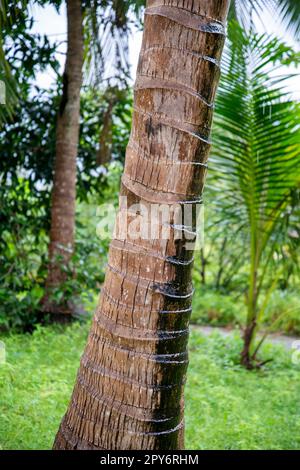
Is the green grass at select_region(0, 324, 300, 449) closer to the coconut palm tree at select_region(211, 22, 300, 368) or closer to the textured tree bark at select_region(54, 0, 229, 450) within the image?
the textured tree bark at select_region(54, 0, 229, 450)

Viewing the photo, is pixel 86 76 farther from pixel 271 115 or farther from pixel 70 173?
pixel 271 115

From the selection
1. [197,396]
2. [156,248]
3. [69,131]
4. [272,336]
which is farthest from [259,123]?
[272,336]

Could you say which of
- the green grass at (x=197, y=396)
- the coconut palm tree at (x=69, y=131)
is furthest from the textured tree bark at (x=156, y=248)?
the coconut palm tree at (x=69, y=131)

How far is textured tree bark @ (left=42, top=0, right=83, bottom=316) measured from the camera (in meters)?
5.14

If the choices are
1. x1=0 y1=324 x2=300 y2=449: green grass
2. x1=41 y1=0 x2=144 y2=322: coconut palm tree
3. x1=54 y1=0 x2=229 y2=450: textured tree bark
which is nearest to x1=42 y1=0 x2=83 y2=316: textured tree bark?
x1=41 y1=0 x2=144 y2=322: coconut palm tree

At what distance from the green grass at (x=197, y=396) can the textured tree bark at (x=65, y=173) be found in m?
0.46

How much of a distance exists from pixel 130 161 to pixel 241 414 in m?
2.22

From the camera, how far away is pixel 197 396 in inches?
151

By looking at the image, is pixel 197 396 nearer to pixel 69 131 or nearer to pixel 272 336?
pixel 69 131

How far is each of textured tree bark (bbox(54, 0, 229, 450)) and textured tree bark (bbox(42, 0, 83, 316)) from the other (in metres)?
3.16

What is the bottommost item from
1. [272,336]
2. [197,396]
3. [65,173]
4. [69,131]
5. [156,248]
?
[272,336]

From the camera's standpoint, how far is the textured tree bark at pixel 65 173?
514 centimetres

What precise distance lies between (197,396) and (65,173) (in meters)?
2.36
